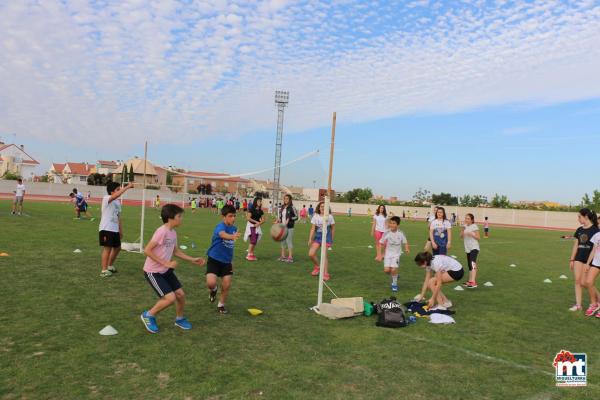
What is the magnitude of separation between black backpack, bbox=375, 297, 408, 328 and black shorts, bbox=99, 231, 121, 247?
573cm

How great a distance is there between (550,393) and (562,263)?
49.6 ft

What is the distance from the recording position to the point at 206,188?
78.8 m

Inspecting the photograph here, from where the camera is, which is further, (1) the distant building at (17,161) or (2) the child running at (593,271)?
(1) the distant building at (17,161)

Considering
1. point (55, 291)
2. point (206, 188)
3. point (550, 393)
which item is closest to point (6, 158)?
point (206, 188)

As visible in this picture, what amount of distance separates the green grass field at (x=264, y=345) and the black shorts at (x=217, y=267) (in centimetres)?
68

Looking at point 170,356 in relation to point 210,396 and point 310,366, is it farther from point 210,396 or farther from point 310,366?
point 310,366

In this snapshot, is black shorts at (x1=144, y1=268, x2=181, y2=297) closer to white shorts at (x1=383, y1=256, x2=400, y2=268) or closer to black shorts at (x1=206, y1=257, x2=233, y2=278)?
black shorts at (x1=206, y1=257, x2=233, y2=278)

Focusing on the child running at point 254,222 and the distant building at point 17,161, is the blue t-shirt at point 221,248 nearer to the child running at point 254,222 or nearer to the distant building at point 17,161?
the child running at point 254,222

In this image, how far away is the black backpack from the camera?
6.92m

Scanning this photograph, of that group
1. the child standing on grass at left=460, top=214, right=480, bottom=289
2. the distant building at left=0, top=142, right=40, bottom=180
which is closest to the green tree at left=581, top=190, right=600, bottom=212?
the child standing on grass at left=460, top=214, right=480, bottom=289

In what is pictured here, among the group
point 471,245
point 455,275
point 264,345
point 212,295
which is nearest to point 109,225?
point 212,295

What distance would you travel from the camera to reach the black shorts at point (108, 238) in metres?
9.16

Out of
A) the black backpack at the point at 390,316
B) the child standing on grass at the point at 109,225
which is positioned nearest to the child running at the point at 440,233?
the black backpack at the point at 390,316

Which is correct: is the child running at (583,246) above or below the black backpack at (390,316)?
above
